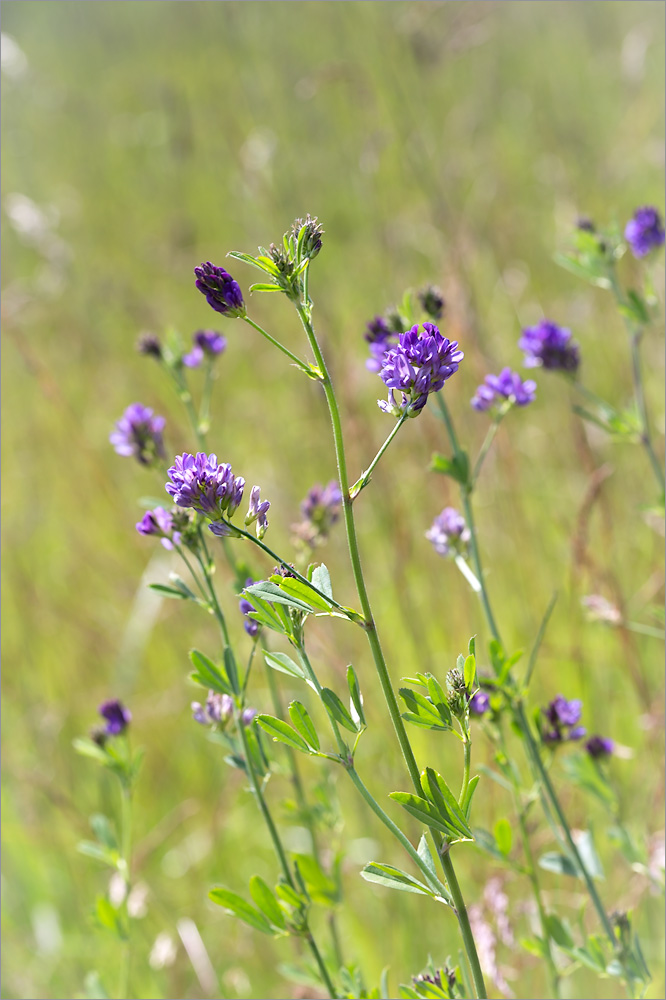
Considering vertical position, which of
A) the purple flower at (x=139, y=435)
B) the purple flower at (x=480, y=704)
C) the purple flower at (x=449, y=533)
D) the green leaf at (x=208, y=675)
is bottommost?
the green leaf at (x=208, y=675)

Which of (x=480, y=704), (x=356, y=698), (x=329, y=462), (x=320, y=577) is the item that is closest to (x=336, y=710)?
(x=356, y=698)

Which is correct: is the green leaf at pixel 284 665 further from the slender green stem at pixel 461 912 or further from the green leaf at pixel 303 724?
the slender green stem at pixel 461 912

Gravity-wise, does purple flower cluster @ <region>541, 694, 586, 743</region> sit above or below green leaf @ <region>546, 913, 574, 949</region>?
above

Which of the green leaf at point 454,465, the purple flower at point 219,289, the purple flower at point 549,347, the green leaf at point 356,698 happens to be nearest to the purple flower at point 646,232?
the purple flower at point 549,347

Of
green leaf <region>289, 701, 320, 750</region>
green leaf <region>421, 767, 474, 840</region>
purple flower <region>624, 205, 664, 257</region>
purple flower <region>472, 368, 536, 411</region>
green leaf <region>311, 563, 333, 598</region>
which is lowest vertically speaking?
green leaf <region>421, 767, 474, 840</region>

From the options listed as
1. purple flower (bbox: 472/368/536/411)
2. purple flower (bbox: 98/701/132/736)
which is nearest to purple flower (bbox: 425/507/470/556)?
purple flower (bbox: 472/368/536/411)

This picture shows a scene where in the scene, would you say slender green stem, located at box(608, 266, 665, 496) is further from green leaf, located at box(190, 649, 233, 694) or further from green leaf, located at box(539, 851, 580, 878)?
green leaf, located at box(190, 649, 233, 694)

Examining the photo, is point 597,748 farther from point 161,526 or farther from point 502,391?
point 161,526
